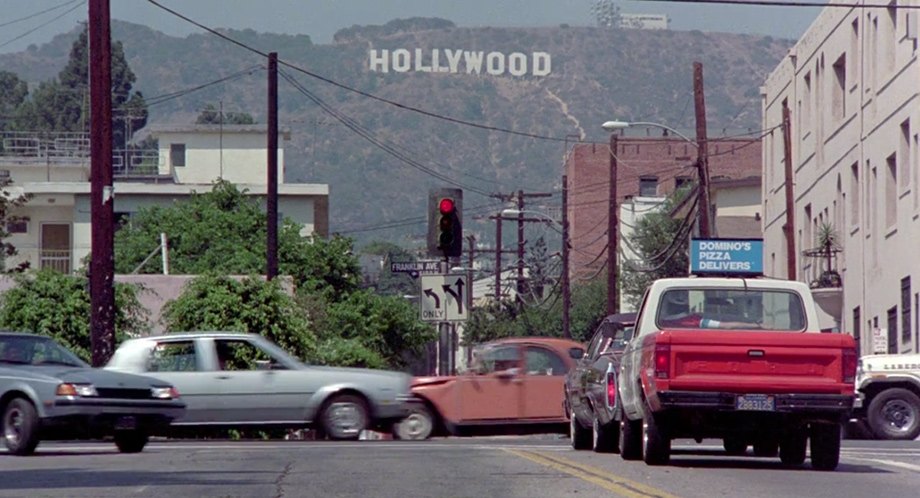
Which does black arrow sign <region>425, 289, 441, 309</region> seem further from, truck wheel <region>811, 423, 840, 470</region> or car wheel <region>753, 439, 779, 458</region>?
truck wheel <region>811, 423, 840, 470</region>

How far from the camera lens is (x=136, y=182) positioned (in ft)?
269

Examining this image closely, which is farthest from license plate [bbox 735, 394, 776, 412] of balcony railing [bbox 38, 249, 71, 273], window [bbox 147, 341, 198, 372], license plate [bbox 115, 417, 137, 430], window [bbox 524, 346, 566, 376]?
balcony railing [bbox 38, 249, 71, 273]

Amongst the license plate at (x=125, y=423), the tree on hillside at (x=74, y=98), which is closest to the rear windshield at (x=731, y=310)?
the license plate at (x=125, y=423)

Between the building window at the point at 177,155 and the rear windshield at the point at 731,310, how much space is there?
73.4 meters

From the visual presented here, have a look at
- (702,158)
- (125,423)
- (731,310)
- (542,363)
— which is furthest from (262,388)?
(702,158)

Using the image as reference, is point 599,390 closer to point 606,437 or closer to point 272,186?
point 606,437

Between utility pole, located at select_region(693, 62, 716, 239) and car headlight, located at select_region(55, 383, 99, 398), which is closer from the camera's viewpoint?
car headlight, located at select_region(55, 383, 99, 398)

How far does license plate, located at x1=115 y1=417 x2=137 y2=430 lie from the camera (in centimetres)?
2034

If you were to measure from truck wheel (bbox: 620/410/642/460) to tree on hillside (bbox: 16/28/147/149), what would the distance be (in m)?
105

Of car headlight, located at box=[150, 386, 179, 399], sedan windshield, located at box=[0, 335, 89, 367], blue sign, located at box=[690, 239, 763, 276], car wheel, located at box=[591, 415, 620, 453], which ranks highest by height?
blue sign, located at box=[690, 239, 763, 276]

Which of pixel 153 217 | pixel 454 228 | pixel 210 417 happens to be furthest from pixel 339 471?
pixel 153 217

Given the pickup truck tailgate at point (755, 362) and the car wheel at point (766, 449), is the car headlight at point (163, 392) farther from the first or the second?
the pickup truck tailgate at point (755, 362)

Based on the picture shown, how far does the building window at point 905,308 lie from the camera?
135 feet

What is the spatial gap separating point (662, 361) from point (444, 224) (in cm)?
1099
